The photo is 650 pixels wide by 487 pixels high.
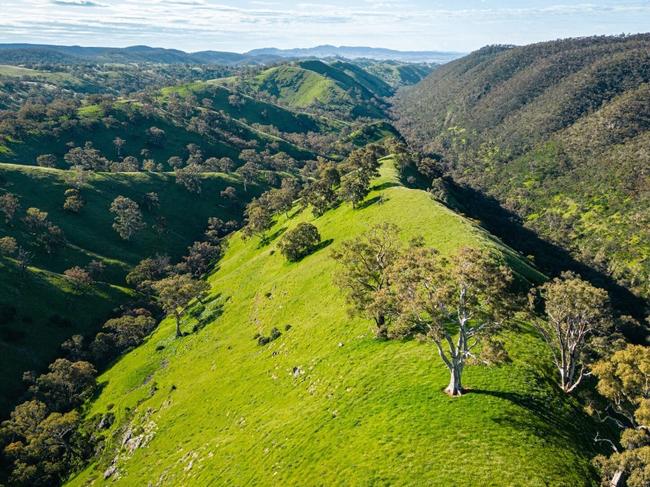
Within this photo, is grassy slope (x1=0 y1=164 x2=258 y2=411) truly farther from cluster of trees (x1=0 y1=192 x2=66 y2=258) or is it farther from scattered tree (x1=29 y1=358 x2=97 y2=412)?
scattered tree (x1=29 y1=358 x2=97 y2=412)

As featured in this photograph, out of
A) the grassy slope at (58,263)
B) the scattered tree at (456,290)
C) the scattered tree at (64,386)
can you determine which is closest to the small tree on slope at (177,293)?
A: the scattered tree at (64,386)

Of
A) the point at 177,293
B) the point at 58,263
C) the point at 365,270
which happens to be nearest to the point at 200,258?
the point at 58,263

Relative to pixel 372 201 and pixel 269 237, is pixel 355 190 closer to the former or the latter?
pixel 372 201

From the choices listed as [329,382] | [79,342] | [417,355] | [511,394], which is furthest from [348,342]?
[79,342]

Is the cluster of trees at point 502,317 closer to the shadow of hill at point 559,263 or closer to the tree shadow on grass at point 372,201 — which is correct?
the tree shadow on grass at point 372,201

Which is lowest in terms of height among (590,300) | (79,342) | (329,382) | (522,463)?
(79,342)

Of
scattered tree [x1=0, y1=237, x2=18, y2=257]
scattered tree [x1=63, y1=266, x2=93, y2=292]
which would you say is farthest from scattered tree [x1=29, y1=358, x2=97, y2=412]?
scattered tree [x1=0, y1=237, x2=18, y2=257]

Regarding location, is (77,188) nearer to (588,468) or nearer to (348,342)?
(348,342)
